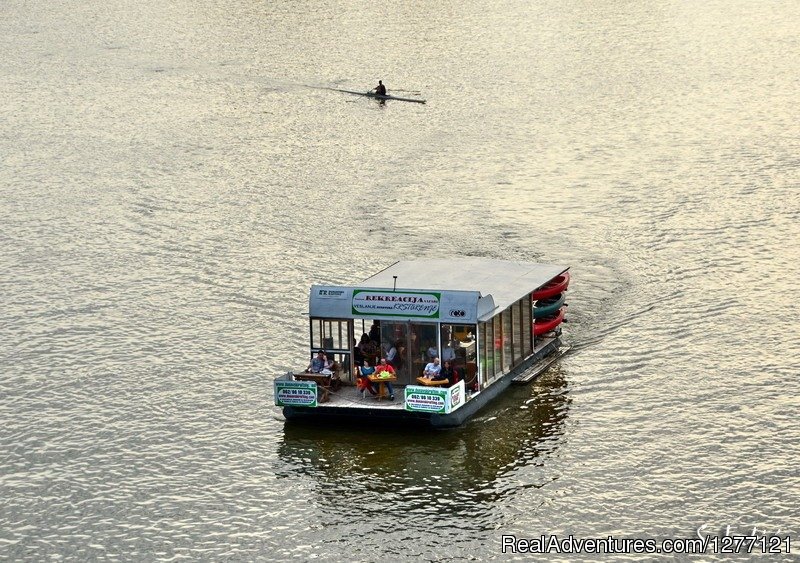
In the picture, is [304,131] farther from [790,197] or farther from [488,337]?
[488,337]

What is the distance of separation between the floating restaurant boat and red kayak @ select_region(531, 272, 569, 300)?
7.89ft

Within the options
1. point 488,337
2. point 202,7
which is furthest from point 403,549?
point 202,7

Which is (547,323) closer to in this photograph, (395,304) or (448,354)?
(448,354)

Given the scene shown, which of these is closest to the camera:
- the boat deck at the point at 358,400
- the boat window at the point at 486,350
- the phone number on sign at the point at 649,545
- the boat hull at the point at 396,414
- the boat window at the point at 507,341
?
the phone number on sign at the point at 649,545

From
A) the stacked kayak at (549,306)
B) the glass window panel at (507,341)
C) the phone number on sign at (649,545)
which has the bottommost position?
the phone number on sign at (649,545)

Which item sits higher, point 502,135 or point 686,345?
point 502,135

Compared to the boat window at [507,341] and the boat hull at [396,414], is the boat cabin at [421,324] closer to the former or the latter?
the boat window at [507,341]

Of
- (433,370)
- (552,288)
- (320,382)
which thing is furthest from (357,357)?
(552,288)

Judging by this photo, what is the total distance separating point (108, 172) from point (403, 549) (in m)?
58.9

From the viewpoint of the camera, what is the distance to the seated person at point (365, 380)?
51.2 metres

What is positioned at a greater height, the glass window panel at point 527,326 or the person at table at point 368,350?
the glass window panel at point 527,326

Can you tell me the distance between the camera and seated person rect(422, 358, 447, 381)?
167 feet

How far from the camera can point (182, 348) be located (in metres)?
61.8

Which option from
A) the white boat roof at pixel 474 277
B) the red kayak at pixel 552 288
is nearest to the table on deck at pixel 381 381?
the white boat roof at pixel 474 277
